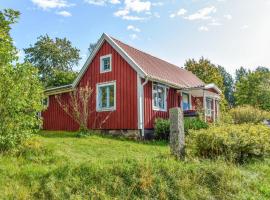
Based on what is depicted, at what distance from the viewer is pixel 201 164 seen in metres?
6.46

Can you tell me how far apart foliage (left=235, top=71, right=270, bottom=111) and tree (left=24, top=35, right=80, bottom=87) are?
26060mm

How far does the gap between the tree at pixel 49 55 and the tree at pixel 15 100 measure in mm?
36718

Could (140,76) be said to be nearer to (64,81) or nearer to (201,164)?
(201,164)

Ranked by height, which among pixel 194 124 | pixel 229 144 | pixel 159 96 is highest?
pixel 159 96

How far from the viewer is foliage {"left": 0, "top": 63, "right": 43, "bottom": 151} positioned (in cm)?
794

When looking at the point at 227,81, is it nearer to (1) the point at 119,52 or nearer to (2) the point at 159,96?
(2) the point at 159,96

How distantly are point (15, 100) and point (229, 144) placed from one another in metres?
5.64

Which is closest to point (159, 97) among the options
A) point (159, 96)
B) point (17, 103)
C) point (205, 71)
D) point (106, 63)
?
point (159, 96)

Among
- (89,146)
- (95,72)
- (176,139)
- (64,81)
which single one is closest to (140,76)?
(95,72)

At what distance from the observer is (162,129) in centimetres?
1546

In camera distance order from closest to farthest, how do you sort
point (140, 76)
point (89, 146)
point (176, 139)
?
point (176, 139) < point (89, 146) < point (140, 76)

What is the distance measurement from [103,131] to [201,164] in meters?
10.9

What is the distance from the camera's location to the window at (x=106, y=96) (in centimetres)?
1686

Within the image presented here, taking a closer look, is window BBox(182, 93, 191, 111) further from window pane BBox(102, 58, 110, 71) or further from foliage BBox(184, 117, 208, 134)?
window pane BBox(102, 58, 110, 71)
